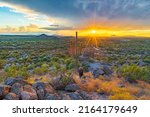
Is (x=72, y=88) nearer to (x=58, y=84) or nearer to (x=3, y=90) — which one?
(x=58, y=84)

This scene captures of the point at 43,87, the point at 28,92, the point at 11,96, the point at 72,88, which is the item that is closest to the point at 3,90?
the point at 11,96

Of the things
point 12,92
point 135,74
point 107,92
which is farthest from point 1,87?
point 135,74

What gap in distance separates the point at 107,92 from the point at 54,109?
4.96m

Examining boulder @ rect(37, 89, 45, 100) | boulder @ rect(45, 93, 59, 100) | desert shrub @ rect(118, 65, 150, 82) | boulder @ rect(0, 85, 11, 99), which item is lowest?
desert shrub @ rect(118, 65, 150, 82)

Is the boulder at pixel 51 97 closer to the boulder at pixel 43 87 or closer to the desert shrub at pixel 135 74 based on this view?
the boulder at pixel 43 87

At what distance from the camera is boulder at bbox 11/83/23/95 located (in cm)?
990

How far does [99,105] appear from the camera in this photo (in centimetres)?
822

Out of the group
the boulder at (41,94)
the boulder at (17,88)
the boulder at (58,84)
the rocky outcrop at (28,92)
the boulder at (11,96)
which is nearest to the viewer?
the boulder at (11,96)

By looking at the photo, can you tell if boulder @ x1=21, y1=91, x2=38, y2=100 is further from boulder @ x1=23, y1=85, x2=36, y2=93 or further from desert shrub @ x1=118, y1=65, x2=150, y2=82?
desert shrub @ x1=118, y1=65, x2=150, y2=82

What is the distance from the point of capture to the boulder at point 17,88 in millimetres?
9905

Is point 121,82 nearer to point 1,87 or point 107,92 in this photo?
point 107,92

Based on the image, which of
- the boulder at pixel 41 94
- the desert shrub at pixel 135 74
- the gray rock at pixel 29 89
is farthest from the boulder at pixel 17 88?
the desert shrub at pixel 135 74

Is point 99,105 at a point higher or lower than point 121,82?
higher

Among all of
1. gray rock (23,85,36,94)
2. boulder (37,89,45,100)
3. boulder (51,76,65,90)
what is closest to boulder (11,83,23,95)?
gray rock (23,85,36,94)
